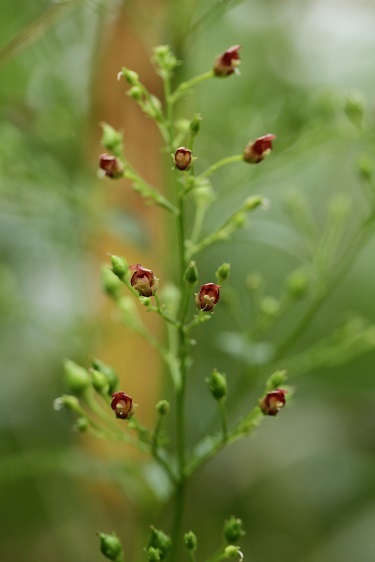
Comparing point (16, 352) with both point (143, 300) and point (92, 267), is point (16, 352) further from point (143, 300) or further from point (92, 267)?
point (143, 300)

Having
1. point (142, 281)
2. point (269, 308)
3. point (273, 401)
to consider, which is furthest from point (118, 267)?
point (269, 308)

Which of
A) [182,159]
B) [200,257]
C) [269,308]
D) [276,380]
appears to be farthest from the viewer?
[200,257]

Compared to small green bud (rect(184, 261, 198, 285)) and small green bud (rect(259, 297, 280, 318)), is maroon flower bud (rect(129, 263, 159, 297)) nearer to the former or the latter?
small green bud (rect(184, 261, 198, 285))

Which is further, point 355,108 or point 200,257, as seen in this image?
point 200,257

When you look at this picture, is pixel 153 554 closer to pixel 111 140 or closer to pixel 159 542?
pixel 159 542

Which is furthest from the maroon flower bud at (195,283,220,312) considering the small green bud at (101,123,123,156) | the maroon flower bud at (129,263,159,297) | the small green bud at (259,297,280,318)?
the small green bud at (259,297,280,318)

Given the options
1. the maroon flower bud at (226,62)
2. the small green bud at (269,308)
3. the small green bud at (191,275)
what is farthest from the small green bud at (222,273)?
the small green bud at (269,308)
